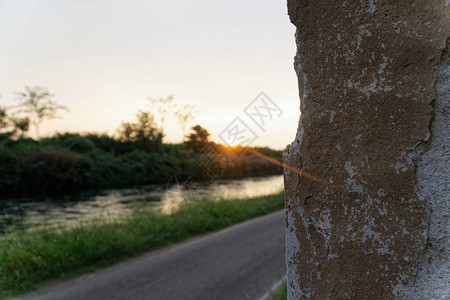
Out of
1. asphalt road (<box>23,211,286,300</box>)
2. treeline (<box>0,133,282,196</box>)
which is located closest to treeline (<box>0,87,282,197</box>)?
treeline (<box>0,133,282,196</box>)

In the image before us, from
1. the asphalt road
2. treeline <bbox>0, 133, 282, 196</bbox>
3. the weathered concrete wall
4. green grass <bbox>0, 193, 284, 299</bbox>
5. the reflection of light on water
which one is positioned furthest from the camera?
treeline <bbox>0, 133, 282, 196</bbox>

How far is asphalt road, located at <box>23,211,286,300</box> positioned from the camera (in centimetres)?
518

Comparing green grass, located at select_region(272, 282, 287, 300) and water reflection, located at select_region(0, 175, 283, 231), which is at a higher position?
water reflection, located at select_region(0, 175, 283, 231)

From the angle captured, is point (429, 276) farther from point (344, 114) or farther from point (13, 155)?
point (13, 155)

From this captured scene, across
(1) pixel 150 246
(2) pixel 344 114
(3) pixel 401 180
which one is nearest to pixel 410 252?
(3) pixel 401 180

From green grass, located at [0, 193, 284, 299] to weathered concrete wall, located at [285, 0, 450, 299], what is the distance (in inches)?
220

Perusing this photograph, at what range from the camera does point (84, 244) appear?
22.2 feet

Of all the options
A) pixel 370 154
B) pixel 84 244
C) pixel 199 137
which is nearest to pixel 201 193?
pixel 199 137

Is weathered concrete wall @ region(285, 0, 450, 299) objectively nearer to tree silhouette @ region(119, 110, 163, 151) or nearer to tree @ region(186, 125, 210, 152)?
tree @ region(186, 125, 210, 152)

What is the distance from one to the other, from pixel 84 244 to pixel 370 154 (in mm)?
6796

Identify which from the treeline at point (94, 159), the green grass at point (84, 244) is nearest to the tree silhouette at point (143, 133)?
the treeline at point (94, 159)

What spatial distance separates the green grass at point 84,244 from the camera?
5836 mm

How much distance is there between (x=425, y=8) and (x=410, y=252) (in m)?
0.63

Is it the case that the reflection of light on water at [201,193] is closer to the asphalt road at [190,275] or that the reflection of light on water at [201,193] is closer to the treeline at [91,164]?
the treeline at [91,164]
